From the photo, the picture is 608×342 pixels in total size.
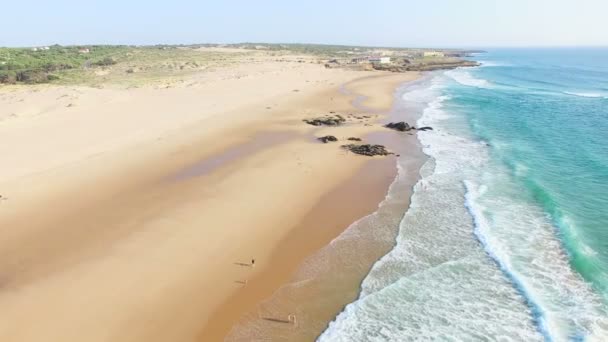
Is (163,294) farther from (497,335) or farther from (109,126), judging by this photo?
(109,126)

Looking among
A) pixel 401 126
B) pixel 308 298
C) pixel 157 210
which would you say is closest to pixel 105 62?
pixel 401 126

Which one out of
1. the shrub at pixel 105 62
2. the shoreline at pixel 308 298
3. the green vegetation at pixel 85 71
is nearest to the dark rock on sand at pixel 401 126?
the shoreline at pixel 308 298

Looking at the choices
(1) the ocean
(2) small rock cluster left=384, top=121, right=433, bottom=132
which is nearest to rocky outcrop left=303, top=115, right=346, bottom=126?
(2) small rock cluster left=384, top=121, right=433, bottom=132

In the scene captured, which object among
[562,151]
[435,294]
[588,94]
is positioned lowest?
[435,294]

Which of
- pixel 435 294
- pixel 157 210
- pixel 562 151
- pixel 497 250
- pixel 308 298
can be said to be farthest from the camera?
pixel 562 151

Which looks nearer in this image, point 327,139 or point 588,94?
point 327,139

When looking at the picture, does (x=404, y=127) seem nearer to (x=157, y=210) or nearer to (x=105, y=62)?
(x=157, y=210)

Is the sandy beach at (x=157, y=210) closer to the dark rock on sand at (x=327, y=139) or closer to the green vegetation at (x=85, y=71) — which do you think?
the dark rock on sand at (x=327, y=139)

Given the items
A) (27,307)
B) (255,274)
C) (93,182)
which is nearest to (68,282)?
(27,307)
